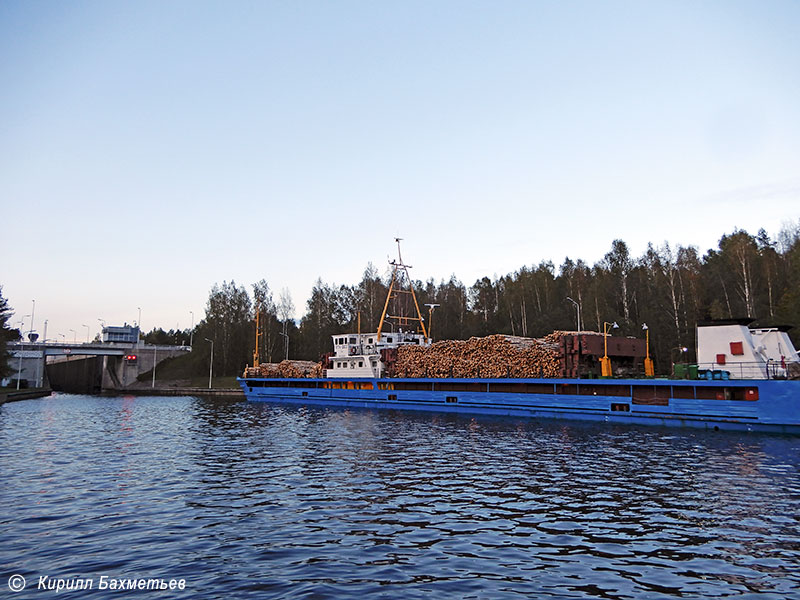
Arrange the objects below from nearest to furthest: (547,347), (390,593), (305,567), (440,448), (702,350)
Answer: (390,593)
(305,567)
(440,448)
(702,350)
(547,347)

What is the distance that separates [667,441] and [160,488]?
2294 cm

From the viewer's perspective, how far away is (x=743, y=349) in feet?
101

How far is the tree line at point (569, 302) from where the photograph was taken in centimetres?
6116

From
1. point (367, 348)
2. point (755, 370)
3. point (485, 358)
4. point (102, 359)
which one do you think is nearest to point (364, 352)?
point (367, 348)

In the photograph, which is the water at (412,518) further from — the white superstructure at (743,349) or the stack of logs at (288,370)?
the stack of logs at (288,370)

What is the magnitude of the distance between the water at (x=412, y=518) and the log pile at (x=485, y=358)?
15612mm

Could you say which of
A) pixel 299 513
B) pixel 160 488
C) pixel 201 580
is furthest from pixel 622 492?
pixel 160 488

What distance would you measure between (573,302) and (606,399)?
17.1m

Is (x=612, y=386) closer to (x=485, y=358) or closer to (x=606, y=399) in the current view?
(x=606, y=399)

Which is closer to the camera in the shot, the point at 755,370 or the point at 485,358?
the point at 755,370

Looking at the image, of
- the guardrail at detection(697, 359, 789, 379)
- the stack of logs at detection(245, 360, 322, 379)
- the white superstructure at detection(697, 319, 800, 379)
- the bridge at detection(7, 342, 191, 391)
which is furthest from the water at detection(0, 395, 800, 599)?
the bridge at detection(7, 342, 191, 391)

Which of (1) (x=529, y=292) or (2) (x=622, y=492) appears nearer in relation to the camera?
(2) (x=622, y=492)

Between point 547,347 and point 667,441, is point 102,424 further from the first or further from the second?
point 667,441

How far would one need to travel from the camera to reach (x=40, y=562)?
32.3ft
